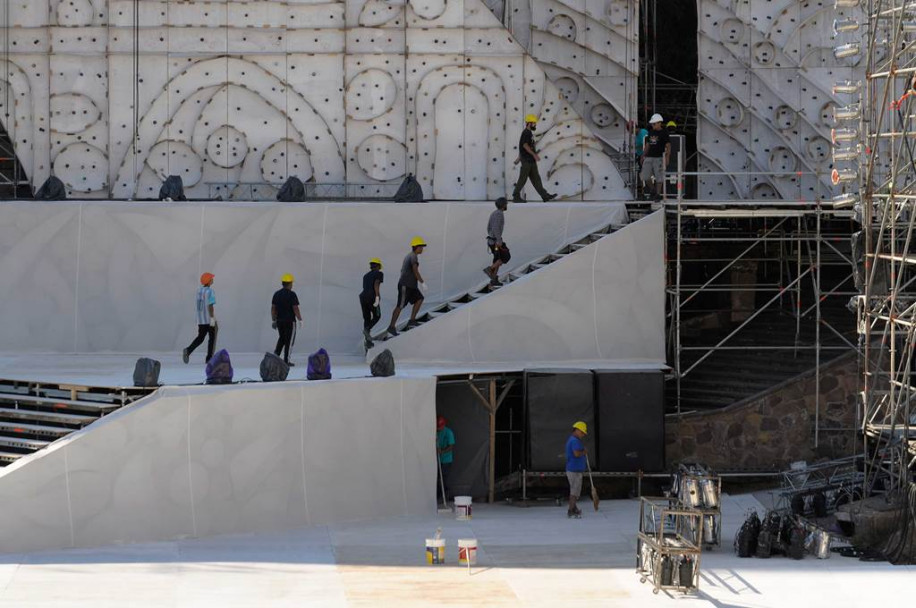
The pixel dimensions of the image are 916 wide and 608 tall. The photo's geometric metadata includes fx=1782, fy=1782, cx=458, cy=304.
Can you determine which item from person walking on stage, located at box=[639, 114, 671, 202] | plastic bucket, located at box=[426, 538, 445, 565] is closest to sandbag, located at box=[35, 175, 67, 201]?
person walking on stage, located at box=[639, 114, 671, 202]

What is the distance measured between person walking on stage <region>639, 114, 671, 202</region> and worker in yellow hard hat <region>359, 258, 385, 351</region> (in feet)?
14.4

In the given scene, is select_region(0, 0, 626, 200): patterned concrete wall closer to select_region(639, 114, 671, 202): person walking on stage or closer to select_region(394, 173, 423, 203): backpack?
select_region(394, 173, 423, 203): backpack

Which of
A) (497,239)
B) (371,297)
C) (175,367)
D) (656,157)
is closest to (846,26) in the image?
(656,157)

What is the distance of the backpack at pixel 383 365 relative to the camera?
21.5 meters

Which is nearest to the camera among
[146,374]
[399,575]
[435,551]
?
[399,575]

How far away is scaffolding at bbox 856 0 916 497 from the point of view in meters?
20.3

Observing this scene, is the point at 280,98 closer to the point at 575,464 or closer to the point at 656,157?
the point at 656,157

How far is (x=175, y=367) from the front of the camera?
23016mm

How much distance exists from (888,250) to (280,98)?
9.30 metres

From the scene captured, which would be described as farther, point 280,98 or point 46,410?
point 280,98

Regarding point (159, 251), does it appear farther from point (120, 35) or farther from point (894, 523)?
point (894, 523)

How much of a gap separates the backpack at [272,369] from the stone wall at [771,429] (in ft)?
19.9

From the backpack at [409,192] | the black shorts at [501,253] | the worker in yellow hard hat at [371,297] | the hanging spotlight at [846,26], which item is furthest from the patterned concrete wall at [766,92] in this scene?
the worker in yellow hard hat at [371,297]

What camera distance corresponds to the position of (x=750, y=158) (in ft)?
90.8
